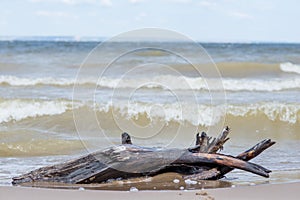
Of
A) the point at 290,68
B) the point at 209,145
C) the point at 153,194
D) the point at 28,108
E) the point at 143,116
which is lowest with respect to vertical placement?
the point at 153,194

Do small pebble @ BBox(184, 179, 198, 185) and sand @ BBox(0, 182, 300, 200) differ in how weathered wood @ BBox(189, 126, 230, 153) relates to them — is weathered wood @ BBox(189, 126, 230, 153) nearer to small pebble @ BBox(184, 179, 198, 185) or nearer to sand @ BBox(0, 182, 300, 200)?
small pebble @ BBox(184, 179, 198, 185)

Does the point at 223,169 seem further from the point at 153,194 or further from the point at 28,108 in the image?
the point at 28,108

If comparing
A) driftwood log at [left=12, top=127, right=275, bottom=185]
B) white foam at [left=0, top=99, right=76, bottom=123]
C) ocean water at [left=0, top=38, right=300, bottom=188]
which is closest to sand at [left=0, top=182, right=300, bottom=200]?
driftwood log at [left=12, top=127, right=275, bottom=185]

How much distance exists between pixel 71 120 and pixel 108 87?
4986 mm

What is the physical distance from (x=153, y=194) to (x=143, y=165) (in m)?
0.44

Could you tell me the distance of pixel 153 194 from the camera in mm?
5172

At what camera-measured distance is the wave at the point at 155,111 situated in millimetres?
10387

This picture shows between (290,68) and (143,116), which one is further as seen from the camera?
(290,68)

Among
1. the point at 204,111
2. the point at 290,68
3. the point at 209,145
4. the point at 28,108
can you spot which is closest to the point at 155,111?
the point at 204,111

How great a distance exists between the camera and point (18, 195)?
5066mm

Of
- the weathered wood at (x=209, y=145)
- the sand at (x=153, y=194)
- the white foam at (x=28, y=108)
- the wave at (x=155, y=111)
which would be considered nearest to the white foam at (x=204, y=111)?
the wave at (x=155, y=111)

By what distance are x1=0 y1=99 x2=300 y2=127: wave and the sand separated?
4.66m

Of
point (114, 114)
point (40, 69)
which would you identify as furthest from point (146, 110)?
point (40, 69)

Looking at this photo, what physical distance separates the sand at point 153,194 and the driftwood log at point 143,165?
0.31 meters
